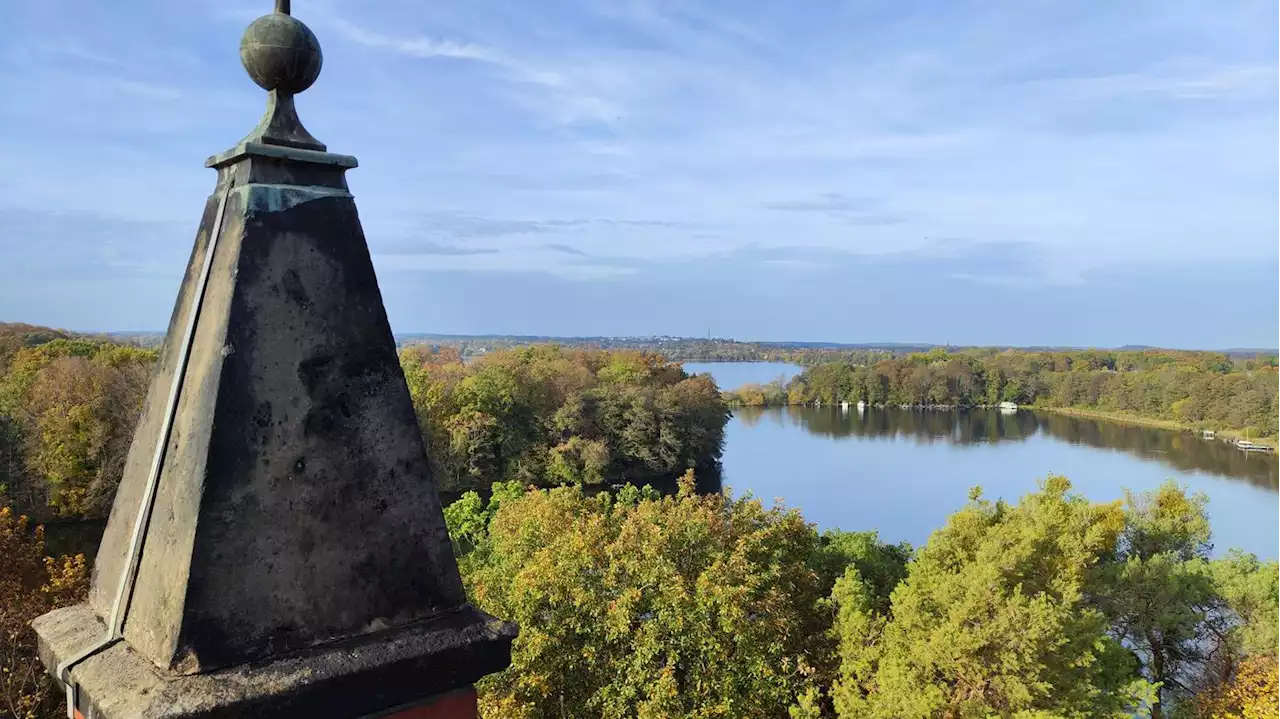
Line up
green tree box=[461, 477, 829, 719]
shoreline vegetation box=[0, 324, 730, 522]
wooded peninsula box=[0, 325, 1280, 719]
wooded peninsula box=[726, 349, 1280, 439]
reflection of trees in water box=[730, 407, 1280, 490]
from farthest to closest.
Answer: wooded peninsula box=[726, 349, 1280, 439], reflection of trees in water box=[730, 407, 1280, 490], shoreline vegetation box=[0, 324, 730, 522], green tree box=[461, 477, 829, 719], wooded peninsula box=[0, 325, 1280, 719]

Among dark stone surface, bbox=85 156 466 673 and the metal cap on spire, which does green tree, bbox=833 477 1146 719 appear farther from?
the metal cap on spire

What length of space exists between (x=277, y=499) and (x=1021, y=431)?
74.6 metres

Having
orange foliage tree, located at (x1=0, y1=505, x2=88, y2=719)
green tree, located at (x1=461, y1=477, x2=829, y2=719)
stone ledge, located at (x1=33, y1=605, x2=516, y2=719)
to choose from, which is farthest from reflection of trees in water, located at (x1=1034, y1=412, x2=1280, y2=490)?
stone ledge, located at (x1=33, y1=605, x2=516, y2=719)

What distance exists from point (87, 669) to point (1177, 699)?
58.2 ft

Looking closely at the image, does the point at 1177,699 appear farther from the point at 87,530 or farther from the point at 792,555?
the point at 87,530

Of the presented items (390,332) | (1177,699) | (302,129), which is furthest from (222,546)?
(1177,699)

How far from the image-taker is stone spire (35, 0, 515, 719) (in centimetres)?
182

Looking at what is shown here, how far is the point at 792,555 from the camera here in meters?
14.5

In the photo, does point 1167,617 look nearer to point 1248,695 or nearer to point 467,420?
point 1248,695

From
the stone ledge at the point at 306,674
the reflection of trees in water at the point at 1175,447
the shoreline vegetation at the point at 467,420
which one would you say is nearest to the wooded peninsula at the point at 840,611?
the stone ledge at the point at 306,674

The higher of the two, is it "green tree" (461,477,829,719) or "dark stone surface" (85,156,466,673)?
"dark stone surface" (85,156,466,673)

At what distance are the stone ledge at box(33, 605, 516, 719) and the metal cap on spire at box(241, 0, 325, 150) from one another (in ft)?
4.44

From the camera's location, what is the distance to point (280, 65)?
216 cm

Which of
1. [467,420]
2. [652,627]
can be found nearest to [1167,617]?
[652,627]
